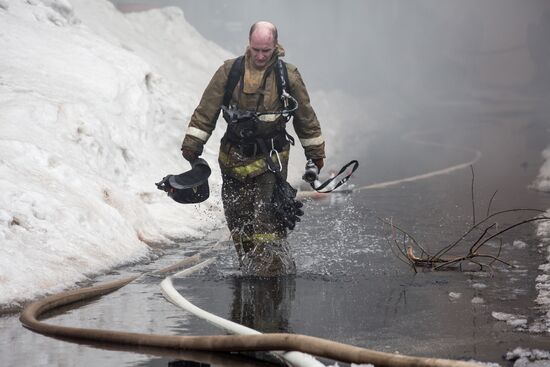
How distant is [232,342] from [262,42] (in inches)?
132

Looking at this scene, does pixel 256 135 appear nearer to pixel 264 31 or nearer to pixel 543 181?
pixel 264 31

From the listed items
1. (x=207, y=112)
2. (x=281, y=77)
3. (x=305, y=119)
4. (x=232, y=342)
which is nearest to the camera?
(x=232, y=342)

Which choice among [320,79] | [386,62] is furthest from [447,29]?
[320,79]

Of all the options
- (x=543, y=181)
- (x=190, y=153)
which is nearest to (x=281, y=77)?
(x=190, y=153)

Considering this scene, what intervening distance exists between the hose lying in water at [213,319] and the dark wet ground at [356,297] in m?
0.06

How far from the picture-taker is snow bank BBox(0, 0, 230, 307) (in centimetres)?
822

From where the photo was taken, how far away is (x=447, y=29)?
46281 mm

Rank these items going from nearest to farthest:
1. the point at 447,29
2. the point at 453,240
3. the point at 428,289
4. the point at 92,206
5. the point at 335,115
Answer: the point at 428,289
the point at 92,206
the point at 453,240
the point at 335,115
the point at 447,29

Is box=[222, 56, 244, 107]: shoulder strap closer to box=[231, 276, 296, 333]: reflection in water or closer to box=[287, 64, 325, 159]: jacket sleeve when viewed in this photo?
box=[287, 64, 325, 159]: jacket sleeve

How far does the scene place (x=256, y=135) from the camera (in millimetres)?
8344

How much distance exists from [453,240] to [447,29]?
122 ft

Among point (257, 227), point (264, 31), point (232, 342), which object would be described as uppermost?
point (264, 31)

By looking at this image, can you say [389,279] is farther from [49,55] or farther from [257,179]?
[49,55]

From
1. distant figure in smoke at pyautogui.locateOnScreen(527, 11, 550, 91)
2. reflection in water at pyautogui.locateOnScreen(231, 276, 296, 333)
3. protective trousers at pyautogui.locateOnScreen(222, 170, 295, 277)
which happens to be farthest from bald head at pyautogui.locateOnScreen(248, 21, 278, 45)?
distant figure in smoke at pyautogui.locateOnScreen(527, 11, 550, 91)
